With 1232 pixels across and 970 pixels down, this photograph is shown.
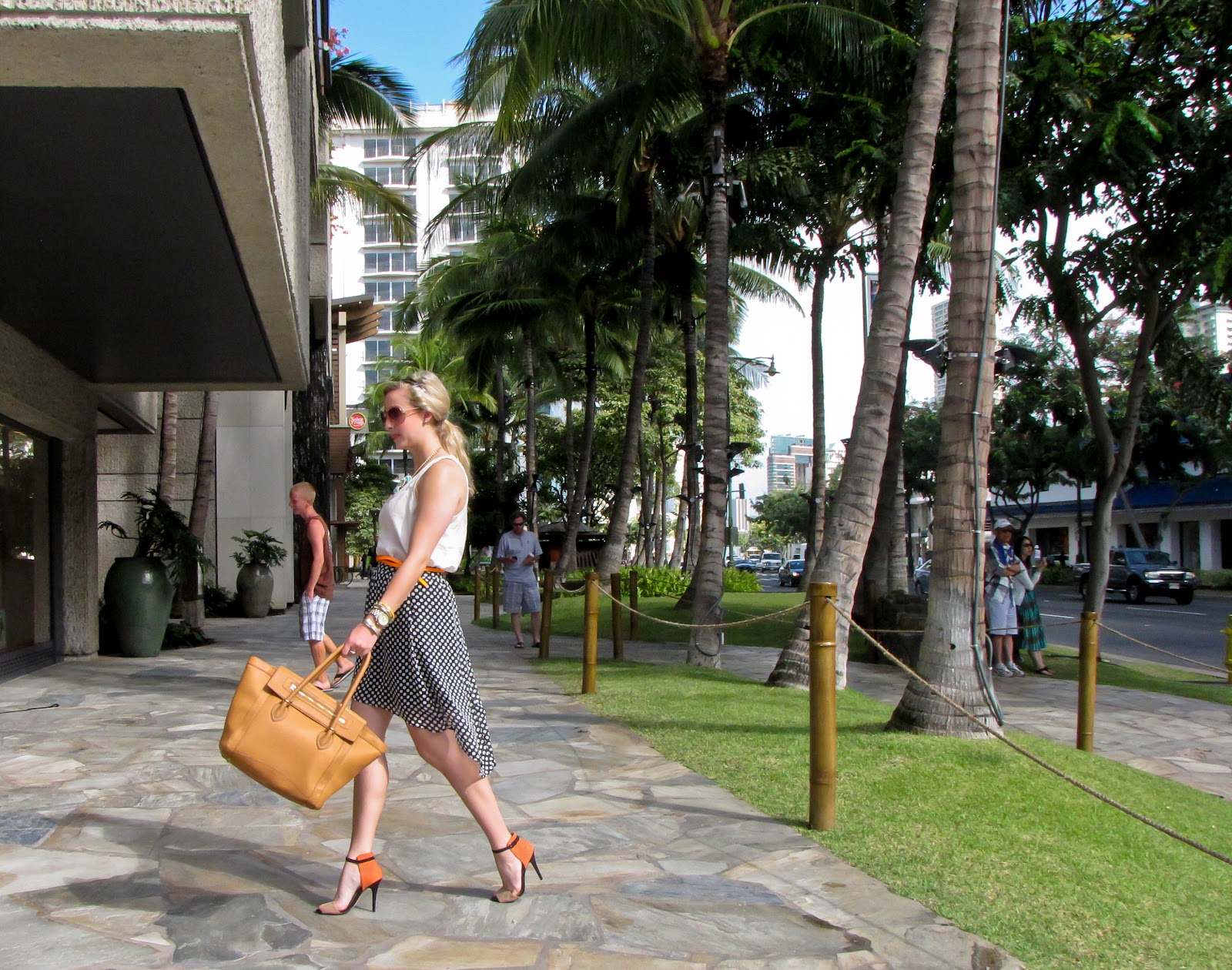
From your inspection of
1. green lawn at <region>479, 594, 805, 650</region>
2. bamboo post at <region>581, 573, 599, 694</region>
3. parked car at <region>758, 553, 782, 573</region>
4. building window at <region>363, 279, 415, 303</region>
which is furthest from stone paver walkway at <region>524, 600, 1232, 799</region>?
building window at <region>363, 279, 415, 303</region>

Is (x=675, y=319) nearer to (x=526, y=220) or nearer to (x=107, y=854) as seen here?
(x=526, y=220)

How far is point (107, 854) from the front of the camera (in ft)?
14.8

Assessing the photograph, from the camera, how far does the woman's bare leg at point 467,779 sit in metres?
3.77

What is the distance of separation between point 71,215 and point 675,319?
23617mm

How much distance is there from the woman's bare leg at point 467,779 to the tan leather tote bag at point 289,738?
374 mm

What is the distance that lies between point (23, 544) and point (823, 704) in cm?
850

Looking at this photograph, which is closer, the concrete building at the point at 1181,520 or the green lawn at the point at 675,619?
the green lawn at the point at 675,619

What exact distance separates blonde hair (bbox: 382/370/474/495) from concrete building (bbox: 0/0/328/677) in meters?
1.25

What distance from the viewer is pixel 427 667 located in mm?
3764

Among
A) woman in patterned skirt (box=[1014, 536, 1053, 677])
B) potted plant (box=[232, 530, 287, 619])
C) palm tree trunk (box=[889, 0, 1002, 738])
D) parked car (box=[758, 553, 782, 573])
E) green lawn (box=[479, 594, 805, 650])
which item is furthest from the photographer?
parked car (box=[758, 553, 782, 573])

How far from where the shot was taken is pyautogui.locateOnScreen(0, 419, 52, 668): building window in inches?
390

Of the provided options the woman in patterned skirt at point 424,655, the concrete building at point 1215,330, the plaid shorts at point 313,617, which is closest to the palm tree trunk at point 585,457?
the concrete building at point 1215,330

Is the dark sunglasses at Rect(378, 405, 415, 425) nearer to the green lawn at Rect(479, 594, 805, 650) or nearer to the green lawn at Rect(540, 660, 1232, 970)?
the green lawn at Rect(540, 660, 1232, 970)

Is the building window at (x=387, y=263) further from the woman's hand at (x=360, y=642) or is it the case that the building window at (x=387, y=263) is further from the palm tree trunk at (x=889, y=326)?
the woman's hand at (x=360, y=642)
